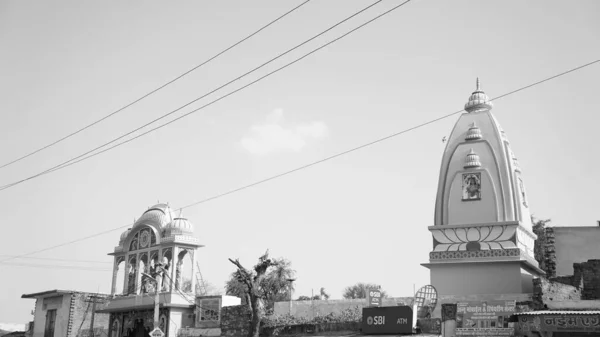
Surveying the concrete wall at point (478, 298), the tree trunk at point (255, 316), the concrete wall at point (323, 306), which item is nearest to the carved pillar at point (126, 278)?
the concrete wall at point (323, 306)

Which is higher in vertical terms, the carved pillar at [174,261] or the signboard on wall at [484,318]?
the carved pillar at [174,261]

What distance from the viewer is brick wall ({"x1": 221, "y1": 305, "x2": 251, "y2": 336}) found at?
121 ft

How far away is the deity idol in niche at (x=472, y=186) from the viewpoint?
112 feet

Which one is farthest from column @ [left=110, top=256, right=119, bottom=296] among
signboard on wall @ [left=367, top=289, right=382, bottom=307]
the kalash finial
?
the kalash finial

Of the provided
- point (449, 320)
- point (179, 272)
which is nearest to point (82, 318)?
point (179, 272)

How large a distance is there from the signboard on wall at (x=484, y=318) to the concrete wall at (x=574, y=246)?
1096 cm

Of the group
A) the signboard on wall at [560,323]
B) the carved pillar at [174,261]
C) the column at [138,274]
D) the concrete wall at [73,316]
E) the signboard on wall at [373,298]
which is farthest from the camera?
the concrete wall at [73,316]

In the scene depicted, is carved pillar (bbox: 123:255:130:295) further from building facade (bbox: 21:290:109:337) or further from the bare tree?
the bare tree

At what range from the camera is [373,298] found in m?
31.5

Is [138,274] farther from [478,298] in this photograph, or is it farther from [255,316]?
[478,298]

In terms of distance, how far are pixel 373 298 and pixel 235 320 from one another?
9.05 meters

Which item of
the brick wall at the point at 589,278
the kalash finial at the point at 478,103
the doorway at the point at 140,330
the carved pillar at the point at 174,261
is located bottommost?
the doorway at the point at 140,330

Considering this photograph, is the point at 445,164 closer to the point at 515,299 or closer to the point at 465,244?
the point at 465,244

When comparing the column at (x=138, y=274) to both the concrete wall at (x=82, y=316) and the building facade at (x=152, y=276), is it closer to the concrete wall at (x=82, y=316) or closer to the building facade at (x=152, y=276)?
the building facade at (x=152, y=276)
